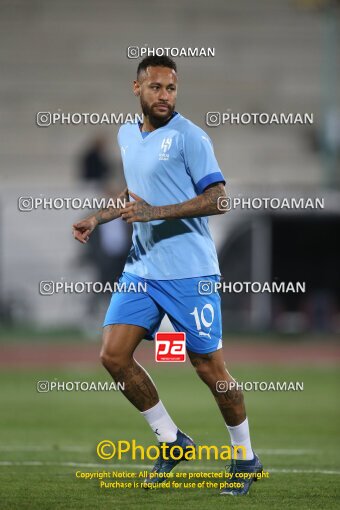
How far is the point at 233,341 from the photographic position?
60.7ft

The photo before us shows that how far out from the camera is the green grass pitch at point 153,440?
6169 mm

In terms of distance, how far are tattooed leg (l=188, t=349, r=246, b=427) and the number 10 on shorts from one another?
0.30 ft

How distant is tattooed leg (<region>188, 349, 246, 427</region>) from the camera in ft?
20.8

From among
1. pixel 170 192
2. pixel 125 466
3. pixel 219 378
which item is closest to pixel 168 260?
pixel 170 192

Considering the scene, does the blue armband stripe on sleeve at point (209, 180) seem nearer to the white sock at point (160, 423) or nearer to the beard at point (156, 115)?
the beard at point (156, 115)

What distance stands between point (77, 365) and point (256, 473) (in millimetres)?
9342

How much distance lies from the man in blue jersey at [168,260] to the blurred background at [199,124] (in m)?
11.5

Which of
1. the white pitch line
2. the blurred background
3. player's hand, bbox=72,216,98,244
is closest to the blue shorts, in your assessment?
player's hand, bbox=72,216,98,244

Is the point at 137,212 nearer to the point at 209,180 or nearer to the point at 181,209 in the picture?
the point at 181,209

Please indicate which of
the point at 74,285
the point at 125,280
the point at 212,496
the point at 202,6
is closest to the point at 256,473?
the point at 212,496

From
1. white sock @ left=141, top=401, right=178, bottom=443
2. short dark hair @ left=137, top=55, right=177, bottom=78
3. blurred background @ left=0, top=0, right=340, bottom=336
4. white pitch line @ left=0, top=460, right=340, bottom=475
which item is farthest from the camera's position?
blurred background @ left=0, top=0, right=340, bottom=336

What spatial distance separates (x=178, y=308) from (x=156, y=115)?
44.5 inches

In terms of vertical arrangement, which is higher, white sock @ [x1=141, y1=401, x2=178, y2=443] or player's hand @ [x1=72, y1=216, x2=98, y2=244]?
player's hand @ [x1=72, y1=216, x2=98, y2=244]

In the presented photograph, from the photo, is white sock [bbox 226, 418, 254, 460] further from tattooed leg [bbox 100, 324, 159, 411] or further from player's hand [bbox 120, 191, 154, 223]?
player's hand [bbox 120, 191, 154, 223]
